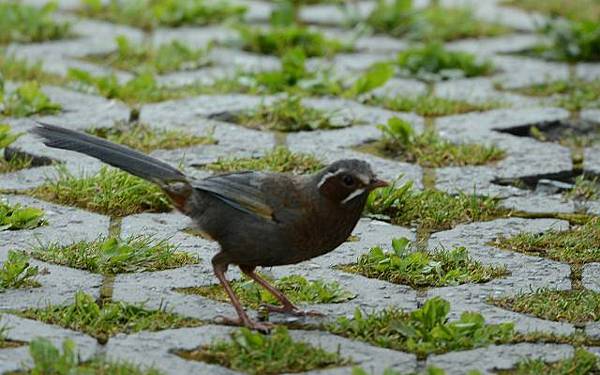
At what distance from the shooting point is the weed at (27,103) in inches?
281

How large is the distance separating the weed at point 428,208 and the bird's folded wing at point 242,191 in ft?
3.64

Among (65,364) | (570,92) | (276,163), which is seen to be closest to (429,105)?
(570,92)

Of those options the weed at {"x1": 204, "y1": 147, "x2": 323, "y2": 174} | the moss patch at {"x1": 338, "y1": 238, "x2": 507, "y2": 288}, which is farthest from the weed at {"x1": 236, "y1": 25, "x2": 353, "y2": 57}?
the moss patch at {"x1": 338, "y1": 238, "x2": 507, "y2": 288}

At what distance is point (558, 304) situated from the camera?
4871mm

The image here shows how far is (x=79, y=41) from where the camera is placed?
343 inches

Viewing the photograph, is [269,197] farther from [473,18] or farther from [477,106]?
[473,18]

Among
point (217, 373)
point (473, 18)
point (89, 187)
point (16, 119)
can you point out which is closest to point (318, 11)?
point (473, 18)

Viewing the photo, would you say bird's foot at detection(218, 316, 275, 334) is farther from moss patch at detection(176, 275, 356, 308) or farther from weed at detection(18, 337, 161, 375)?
weed at detection(18, 337, 161, 375)

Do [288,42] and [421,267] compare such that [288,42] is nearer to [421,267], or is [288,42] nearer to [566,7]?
[566,7]

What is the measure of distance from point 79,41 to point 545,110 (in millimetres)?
3047

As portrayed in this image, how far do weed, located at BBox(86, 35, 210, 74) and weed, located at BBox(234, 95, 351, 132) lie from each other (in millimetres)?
1091

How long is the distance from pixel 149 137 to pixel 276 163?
0.76m

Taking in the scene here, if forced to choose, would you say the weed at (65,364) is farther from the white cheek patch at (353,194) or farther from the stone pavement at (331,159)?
the white cheek patch at (353,194)

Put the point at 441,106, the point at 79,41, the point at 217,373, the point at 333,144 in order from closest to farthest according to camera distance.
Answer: the point at 217,373, the point at 333,144, the point at 441,106, the point at 79,41
